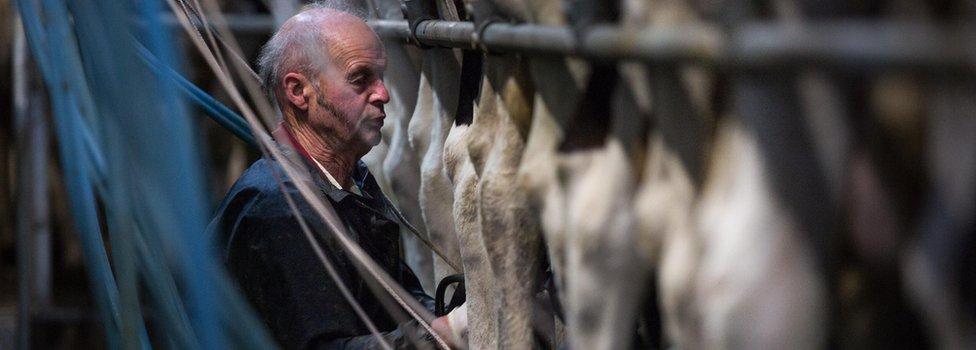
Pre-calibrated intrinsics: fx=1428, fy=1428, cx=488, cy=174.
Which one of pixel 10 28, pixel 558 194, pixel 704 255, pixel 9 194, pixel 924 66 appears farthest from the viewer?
pixel 9 194

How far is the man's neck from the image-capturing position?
89.2 inches

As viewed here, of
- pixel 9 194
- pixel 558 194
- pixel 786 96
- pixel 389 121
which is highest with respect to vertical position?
pixel 786 96

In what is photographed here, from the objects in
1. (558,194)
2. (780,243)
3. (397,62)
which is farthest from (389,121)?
(780,243)

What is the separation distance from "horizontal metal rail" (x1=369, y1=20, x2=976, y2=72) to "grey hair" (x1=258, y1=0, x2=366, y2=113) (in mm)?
921

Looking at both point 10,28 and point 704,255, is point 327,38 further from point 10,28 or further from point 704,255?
point 10,28

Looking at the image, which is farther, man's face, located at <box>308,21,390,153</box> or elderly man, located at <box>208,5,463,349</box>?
man's face, located at <box>308,21,390,153</box>

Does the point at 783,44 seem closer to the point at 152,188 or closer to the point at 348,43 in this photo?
the point at 152,188

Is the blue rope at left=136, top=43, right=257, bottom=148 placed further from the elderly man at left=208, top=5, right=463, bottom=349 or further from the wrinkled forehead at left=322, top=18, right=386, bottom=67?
the wrinkled forehead at left=322, top=18, right=386, bottom=67

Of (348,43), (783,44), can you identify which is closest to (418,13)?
(348,43)

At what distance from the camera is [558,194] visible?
1399 mm

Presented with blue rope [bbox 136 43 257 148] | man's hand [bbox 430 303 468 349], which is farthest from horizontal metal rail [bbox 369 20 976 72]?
blue rope [bbox 136 43 257 148]

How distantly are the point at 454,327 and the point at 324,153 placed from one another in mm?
437

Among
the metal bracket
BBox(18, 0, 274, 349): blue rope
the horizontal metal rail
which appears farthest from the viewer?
the metal bracket

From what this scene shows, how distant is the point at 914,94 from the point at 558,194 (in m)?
0.57
